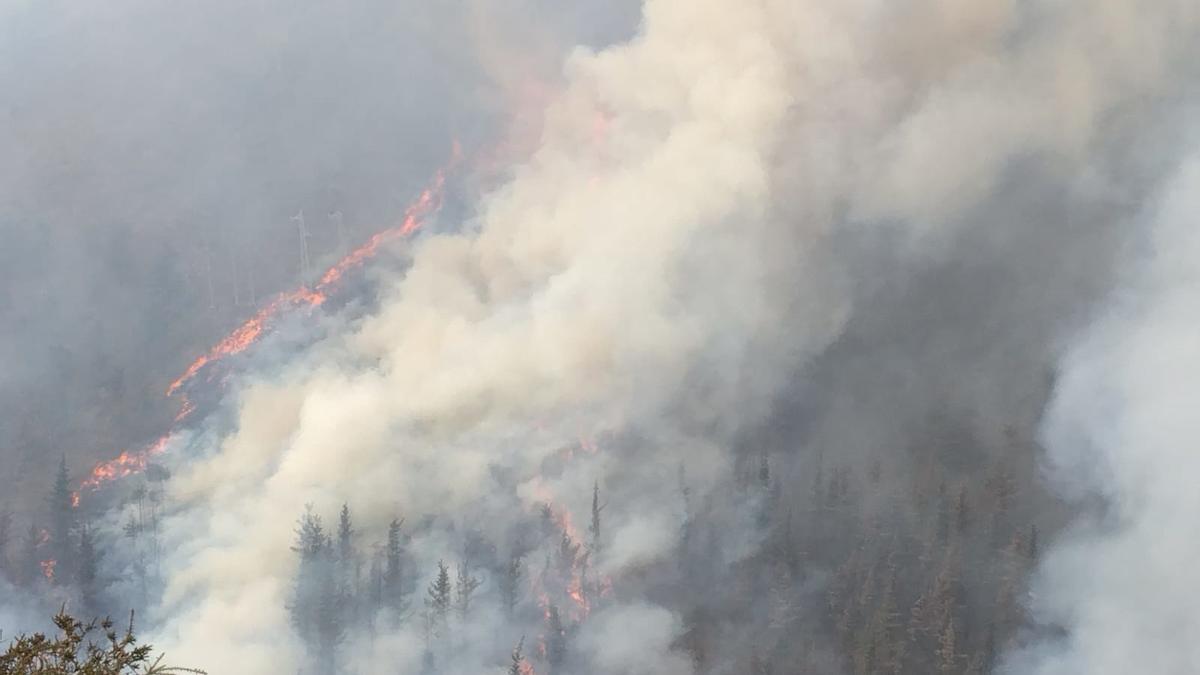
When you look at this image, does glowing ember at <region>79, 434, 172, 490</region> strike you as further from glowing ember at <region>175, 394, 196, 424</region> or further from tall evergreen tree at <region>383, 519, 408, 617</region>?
tall evergreen tree at <region>383, 519, 408, 617</region>

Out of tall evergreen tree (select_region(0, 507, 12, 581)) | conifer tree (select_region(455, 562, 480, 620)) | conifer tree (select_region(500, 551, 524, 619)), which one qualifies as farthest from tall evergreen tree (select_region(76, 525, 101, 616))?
conifer tree (select_region(500, 551, 524, 619))

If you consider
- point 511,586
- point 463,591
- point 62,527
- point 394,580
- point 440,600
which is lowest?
point 440,600

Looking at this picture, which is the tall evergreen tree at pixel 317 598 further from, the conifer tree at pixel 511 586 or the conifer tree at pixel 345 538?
the conifer tree at pixel 511 586

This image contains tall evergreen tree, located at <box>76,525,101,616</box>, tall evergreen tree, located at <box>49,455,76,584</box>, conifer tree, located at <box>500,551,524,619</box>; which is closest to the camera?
tall evergreen tree, located at <box>76,525,101,616</box>

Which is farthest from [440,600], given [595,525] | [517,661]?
[595,525]

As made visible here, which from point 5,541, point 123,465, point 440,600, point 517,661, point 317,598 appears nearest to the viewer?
point 517,661

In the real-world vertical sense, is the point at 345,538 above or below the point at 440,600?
above

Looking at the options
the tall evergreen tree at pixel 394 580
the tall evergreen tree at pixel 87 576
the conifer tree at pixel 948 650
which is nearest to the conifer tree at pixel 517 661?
the tall evergreen tree at pixel 394 580

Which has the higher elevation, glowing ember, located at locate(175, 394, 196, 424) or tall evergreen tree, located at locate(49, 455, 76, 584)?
glowing ember, located at locate(175, 394, 196, 424)

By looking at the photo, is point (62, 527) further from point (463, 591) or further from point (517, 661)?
point (517, 661)

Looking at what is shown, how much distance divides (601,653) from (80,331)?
6724 cm

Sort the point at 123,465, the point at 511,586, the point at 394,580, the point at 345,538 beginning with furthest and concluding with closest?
the point at 123,465, the point at 511,586, the point at 345,538, the point at 394,580

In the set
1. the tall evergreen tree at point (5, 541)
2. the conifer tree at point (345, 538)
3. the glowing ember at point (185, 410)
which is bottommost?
the conifer tree at point (345, 538)

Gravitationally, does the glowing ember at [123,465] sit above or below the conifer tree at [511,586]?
above
